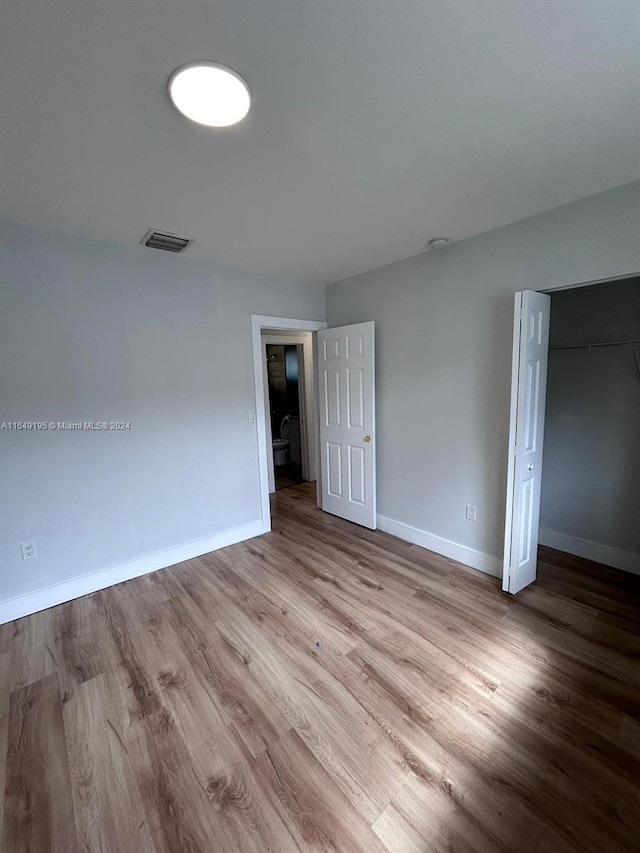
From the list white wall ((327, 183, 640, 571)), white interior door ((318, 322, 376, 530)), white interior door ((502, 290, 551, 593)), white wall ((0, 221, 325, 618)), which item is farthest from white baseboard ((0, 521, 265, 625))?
white interior door ((502, 290, 551, 593))

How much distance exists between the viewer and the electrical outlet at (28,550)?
7.62 feet

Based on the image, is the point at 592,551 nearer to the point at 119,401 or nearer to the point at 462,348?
the point at 462,348

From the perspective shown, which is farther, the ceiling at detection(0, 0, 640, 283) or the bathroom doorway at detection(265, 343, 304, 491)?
the bathroom doorway at detection(265, 343, 304, 491)

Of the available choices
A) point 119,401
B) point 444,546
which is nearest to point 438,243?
point 444,546

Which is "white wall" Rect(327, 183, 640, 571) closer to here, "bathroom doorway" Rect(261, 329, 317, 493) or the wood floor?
the wood floor

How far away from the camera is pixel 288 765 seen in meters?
1.38

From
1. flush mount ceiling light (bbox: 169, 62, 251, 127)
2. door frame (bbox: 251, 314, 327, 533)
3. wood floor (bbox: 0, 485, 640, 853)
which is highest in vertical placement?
flush mount ceiling light (bbox: 169, 62, 251, 127)

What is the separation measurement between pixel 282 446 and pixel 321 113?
197 inches

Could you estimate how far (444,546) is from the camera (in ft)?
9.70

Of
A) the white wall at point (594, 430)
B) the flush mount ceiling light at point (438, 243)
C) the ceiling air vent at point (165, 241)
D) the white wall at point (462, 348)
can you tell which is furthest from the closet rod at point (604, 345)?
the ceiling air vent at point (165, 241)

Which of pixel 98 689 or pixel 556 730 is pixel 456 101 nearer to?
pixel 556 730

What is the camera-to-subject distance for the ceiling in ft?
3.23

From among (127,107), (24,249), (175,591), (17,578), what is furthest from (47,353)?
(175,591)

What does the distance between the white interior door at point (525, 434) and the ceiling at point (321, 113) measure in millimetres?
654
